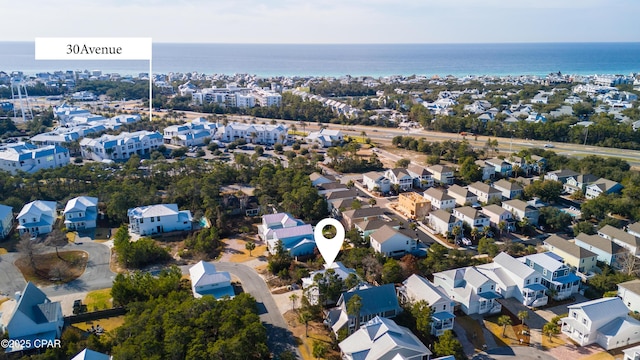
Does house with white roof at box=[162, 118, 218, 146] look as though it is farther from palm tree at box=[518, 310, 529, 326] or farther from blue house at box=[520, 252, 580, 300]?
palm tree at box=[518, 310, 529, 326]

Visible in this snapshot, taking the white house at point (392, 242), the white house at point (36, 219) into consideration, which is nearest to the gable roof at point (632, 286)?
the white house at point (392, 242)

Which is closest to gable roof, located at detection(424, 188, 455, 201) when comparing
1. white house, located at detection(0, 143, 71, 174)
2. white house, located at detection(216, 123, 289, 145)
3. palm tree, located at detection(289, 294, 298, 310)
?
palm tree, located at detection(289, 294, 298, 310)

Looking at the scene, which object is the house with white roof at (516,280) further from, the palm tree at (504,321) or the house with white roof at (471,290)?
the palm tree at (504,321)

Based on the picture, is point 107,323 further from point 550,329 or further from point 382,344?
point 550,329

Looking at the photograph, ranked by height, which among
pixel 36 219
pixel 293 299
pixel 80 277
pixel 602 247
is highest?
pixel 602 247

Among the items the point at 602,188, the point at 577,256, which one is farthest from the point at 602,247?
the point at 602,188
